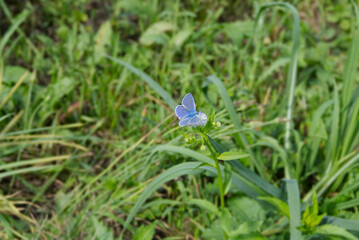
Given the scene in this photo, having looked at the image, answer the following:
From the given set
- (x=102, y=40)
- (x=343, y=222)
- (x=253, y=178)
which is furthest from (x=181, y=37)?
(x=343, y=222)

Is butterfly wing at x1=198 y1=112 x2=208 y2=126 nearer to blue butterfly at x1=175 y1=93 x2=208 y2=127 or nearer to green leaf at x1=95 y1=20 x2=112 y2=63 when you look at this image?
blue butterfly at x1=175 y1=93 x2=208 y2=127

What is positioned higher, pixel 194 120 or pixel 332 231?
pixel 194 120

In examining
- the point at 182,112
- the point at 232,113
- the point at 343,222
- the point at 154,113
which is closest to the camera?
the point at 182,112

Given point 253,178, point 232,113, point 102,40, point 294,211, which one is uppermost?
point 102,40

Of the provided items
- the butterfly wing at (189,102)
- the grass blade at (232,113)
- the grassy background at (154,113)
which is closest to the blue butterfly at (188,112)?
the butterfly wing at (189,102)

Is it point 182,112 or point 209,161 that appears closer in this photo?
point 182,112

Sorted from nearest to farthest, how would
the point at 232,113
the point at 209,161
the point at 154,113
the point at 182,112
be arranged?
the point at 182,112 < the point at 209,161 < the point at 232,113 < the point at 154,113

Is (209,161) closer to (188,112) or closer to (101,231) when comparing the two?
(188,112)

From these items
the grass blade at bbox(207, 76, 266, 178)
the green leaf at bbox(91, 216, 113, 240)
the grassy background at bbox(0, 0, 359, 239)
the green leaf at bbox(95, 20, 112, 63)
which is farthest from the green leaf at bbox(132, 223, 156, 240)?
the green leaf at bbox(95, 20, 112, 63)

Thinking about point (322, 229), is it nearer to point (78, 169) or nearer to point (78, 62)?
point (78, 169)
